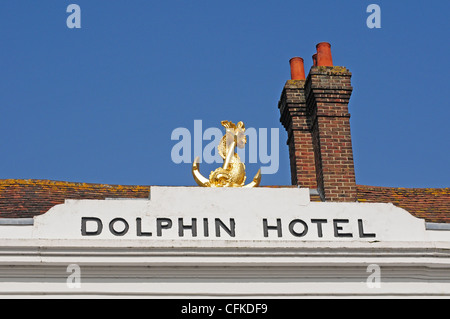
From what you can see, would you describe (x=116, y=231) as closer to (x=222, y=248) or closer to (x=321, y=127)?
(x=222, y=248)

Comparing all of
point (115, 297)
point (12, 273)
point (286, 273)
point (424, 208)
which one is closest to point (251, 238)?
point (286, 273)

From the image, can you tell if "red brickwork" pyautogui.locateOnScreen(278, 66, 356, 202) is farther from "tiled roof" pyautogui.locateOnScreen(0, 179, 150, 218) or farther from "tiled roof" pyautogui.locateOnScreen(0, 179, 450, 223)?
"tiled roof" pyautogui.locateOnScreen(0, 179, 150, 218)

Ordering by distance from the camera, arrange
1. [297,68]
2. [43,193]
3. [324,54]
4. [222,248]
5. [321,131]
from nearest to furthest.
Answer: [222,248], [321,131], [43,193], [324,54], [297,68]

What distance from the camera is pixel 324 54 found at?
1816cm

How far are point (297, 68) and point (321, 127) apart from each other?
2.23 metres

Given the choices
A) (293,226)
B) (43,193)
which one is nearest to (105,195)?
(43,193)

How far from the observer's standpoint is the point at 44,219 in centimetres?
1384

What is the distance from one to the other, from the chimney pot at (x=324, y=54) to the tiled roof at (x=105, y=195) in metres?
2.57

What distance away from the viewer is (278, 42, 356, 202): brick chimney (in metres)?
16.6

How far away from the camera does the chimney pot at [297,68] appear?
18.9 m

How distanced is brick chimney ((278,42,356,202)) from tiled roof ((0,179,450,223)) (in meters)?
0.59

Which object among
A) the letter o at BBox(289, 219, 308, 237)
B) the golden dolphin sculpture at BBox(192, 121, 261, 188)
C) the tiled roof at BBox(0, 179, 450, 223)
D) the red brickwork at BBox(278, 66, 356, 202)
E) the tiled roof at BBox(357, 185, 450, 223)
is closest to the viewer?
the letter o at BBox(289, 219, 308, 237)

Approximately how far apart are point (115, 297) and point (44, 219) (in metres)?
1.50

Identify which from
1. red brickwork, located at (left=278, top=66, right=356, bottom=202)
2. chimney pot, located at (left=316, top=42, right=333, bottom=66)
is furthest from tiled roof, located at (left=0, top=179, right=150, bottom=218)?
chimney pot, located at (left=316, top=42, right=333, bottom=66)
